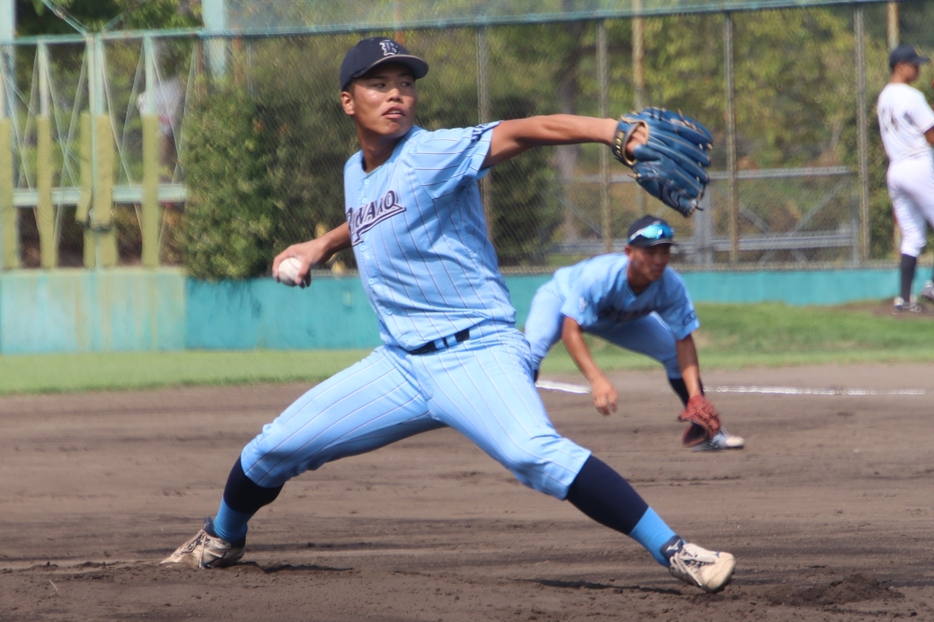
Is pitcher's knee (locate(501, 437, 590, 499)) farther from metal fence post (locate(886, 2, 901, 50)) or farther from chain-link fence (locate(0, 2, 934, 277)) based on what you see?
metal fence post (locate(886, 2, 901, 50))

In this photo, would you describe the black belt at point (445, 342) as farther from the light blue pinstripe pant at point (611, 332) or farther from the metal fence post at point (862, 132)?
the metal fence post at point (862, 132)

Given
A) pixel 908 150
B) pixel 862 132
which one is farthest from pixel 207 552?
pixel 862 132

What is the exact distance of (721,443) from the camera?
20.9 ft

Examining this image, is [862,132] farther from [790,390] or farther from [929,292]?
[790,390]

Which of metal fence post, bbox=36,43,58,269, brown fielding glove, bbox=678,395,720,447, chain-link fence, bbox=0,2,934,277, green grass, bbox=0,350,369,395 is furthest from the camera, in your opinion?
metal fence post, bbox=36,43,58,269

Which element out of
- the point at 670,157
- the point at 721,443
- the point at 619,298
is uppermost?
the point at 670,157

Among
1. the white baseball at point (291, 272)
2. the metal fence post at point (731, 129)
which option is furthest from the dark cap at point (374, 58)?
the metal fence post at point (731, 129)

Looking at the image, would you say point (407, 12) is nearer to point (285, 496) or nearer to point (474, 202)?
point (285, 496)

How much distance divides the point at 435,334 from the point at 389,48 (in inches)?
36.1

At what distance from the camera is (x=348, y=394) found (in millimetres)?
3809

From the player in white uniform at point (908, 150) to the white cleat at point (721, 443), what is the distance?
4647 mm

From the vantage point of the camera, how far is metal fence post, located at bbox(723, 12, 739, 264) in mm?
12959

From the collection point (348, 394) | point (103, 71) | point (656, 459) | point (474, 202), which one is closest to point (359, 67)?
point (474, 202)

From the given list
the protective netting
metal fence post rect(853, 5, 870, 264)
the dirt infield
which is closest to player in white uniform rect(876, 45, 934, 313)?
metal fence post rect(853, 5, 870, 264)
